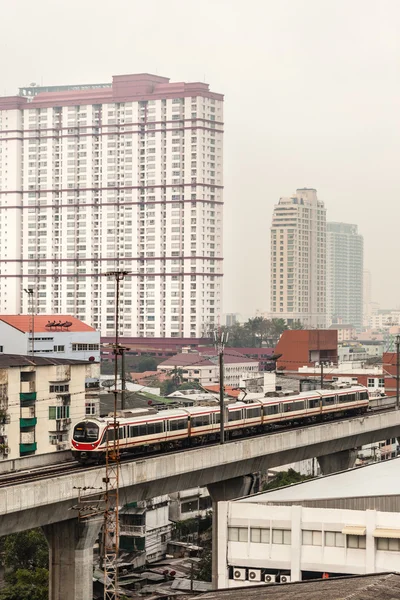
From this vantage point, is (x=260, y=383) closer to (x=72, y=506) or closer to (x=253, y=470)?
(x=253, y=470)

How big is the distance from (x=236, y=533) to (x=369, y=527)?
5325 mm

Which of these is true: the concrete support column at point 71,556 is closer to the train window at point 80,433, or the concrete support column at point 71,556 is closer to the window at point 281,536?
the train window at point 80,433

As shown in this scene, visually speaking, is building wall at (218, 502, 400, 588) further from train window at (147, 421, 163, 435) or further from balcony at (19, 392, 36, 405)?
balcony at (19, 392, 36, 405)

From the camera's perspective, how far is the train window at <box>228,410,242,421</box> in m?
59.1

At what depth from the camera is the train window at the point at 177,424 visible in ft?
175

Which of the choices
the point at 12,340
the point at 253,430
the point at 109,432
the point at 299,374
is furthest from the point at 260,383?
the point at 109,432

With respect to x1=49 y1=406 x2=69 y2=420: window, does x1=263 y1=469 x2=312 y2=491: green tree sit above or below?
below

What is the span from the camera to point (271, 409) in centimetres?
6438

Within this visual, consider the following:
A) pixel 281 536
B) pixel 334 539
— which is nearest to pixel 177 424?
pixel 281 536

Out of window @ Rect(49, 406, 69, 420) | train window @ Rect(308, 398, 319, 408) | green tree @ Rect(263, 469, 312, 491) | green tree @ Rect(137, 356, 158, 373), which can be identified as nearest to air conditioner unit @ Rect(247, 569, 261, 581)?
train window @ Rect(308, 398, 319, 408)

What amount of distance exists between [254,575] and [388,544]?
17.5ft

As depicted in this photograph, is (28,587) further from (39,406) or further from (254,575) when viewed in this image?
(39,406)

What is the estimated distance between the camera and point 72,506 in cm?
4147

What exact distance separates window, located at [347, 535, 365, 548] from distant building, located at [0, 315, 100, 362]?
56944 mm
